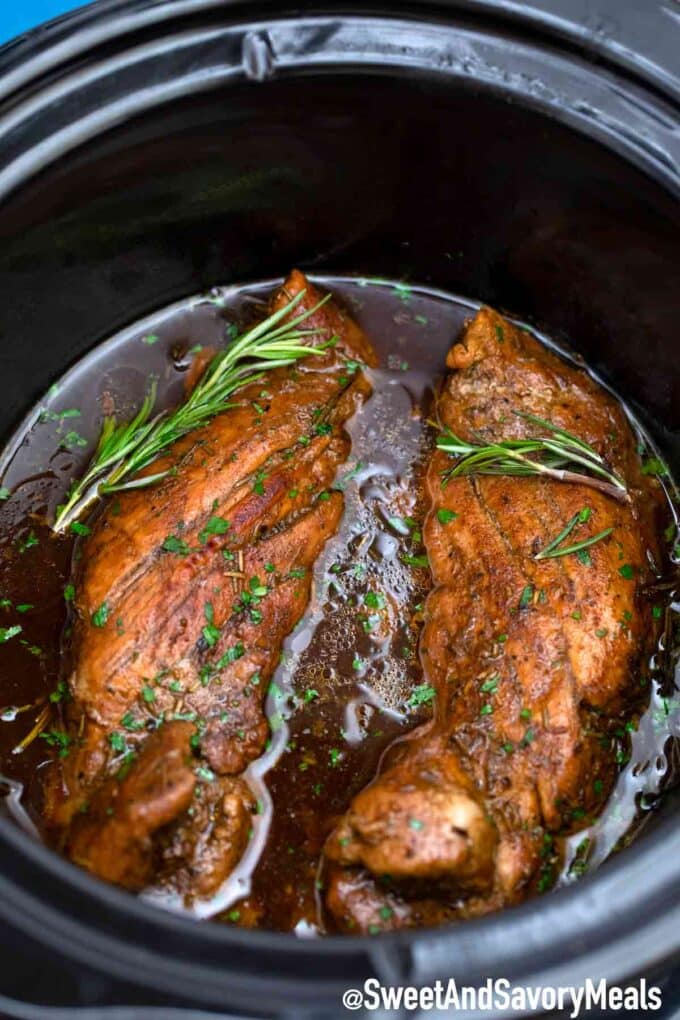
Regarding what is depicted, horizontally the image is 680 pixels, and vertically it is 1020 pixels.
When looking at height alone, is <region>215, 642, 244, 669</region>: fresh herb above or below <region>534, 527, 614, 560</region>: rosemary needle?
→ below

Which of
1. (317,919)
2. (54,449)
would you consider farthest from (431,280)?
(317,919)

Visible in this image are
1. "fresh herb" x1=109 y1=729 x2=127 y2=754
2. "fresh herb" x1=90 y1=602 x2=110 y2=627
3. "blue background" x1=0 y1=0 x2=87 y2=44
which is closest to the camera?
"fresh herb" x1=109 y1=729 x2=127 y2=754

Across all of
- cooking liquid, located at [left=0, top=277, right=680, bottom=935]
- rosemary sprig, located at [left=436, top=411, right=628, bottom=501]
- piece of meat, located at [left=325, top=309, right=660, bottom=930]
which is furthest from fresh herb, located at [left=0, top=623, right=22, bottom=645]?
rosemary sprig, located at [left=436, top=411, right=628, bottom=501]

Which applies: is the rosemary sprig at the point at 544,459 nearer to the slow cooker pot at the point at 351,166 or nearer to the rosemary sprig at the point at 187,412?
the slow cooker pot at the point at 351,166

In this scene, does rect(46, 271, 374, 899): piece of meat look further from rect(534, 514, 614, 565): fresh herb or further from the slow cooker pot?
rect(534, 514, 614, 565): fresh herb

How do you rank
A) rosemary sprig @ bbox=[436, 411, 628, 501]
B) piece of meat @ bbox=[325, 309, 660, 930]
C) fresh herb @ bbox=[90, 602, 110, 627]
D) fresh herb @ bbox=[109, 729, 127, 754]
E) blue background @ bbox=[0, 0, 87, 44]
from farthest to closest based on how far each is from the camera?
blue background @ bbox=[0, 0, 87, 44] < rosemary sprig @ bbox=[436, 411, 628, 501] < fresh herb @ bbox=[90, 602, 110, 627] < fresh herb @ bbox=[109, 729, 127, 754] < piece of meat @ bbox=[325, 309, 660, 930]

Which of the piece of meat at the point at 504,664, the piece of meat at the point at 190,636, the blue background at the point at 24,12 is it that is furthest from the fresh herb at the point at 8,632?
the blue background at the point at 24,12
